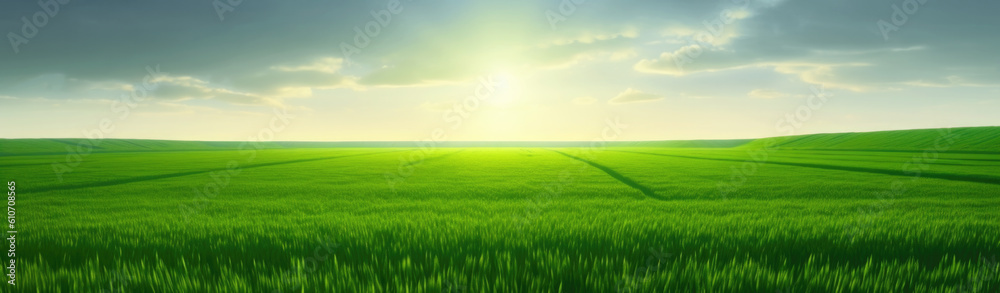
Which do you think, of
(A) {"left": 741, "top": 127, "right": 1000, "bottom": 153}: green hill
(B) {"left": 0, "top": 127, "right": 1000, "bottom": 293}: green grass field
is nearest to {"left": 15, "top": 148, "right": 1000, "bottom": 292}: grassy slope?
(B) {"left": 0, "top": 127, "right": 1000, "bottom": 293}: green grass field

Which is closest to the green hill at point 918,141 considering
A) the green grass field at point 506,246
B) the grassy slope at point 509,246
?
the green grass field at point 506,246

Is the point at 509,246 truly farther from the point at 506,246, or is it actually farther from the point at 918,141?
the point at 918,141

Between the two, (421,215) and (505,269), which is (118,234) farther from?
(505,269)

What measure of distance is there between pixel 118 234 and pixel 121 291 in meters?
4.84

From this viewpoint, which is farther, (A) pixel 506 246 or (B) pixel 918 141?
(B) pixel 918 141

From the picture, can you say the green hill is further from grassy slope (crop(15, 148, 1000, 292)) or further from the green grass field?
grassy slope (crop(15, 148, 1000, 292))

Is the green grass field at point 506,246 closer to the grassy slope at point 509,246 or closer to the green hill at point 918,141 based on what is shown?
the grassy slope at point 509,246

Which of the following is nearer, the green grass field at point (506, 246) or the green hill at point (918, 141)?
the green grass field at point (506, 246)

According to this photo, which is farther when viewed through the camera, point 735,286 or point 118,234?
point 118,234

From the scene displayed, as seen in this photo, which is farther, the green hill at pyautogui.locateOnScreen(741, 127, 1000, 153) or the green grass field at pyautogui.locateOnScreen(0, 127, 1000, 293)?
the green hill at pyautogui.locateOnScreen(741, 127, 1000, 153)

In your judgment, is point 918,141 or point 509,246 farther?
point 918,141

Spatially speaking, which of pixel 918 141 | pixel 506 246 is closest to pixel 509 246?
pixel 506 246

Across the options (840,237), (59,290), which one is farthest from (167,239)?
(840,237)

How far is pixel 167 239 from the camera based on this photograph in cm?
691
